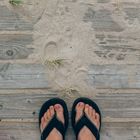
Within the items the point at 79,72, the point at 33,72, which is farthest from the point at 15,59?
the point at 79,72

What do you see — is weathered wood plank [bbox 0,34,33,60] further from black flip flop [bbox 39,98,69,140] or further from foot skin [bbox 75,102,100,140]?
foot skin [bbox 75,102,100,140]

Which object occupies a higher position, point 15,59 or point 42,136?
point 15,59

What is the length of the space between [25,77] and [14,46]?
0.16 m

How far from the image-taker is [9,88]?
3062mm

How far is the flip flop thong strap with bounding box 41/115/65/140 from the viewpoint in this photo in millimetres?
3035

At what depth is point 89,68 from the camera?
121 inches

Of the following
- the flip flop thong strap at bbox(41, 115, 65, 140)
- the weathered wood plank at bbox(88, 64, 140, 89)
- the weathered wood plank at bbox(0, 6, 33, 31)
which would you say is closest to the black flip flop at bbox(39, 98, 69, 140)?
the flip flop thong strap at bbox(41, 115, 65, 140)

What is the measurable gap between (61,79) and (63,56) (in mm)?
111

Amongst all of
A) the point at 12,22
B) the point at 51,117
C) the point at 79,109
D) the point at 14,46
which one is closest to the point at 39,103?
the point at 51,117

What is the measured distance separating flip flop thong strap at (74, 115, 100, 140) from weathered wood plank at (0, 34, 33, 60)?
41 cm

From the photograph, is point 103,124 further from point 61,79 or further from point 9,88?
point 9,88

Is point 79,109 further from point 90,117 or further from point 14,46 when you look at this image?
point 14,46

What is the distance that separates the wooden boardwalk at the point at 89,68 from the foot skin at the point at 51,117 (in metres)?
0.04

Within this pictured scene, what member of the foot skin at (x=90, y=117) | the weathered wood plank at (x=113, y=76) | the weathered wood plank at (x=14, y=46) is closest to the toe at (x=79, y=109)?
the foot skin at (x=90, y=117)
